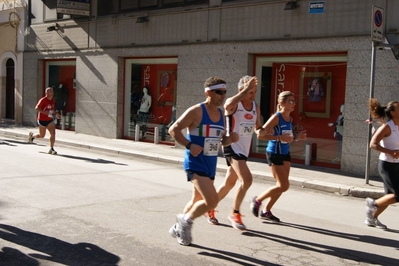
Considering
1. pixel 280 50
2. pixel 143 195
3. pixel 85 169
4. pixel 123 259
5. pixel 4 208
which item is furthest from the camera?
pixel 280 50

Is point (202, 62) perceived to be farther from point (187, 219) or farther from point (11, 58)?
point (11, 58)

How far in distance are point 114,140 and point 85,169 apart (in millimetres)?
6528

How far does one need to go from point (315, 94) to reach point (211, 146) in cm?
809

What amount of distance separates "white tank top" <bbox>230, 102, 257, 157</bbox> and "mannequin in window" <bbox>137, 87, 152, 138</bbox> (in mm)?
11190

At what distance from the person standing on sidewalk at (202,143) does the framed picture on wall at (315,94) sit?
7.73 m

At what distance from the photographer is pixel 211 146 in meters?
5.87

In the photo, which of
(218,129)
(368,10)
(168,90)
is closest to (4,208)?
(218,129)

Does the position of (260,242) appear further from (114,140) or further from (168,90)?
(114,140)

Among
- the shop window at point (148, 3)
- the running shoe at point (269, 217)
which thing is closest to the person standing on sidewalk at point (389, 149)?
the running shoe at point (269, 217)

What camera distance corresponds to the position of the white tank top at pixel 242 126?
6816 mm

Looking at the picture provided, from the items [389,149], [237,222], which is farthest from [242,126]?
[389,149]

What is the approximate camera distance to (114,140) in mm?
18172

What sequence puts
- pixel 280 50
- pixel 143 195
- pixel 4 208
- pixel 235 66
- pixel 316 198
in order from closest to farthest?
1. pixel 4 208
2. pixel 143 195
3. pixel 316 198
4. pixel 280 50
5. pixel 235 66

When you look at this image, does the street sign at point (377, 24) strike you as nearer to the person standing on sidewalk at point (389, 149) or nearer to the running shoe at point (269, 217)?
the person standing on sidewalk at point (389, 149)
